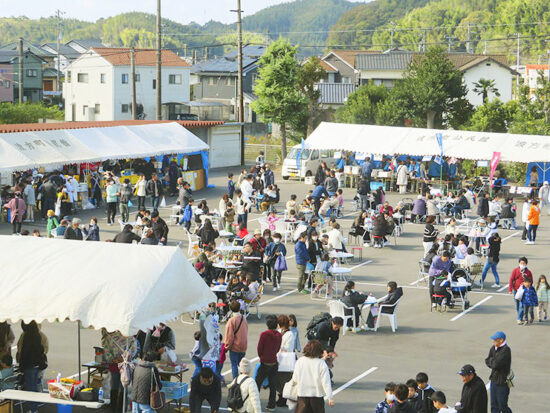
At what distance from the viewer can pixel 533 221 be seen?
28.9m

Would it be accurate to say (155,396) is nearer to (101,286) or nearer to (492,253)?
(101,286)

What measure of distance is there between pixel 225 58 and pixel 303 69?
3325 cm

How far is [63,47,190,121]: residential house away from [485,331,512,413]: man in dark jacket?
69019 mm

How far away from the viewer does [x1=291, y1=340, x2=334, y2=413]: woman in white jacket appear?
11414mm

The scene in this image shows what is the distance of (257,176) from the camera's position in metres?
36.9

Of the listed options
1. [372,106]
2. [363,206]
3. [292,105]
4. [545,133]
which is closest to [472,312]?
[363,206]

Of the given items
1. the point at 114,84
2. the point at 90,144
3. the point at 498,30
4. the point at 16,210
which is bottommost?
the point at 16,210

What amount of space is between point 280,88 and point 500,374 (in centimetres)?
4315

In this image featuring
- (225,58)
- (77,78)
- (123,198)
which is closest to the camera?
(123,198)

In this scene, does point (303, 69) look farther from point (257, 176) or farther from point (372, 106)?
point (257, 176)

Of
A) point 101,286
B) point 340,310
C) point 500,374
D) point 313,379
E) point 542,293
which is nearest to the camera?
point 313,379

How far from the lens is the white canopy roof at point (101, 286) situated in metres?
11.9

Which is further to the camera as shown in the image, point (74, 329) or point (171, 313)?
point (74, 329)

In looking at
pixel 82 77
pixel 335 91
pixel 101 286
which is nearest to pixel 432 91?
pixel 335 91
